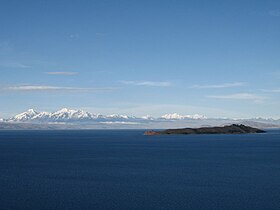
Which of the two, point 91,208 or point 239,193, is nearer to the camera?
point 91,208

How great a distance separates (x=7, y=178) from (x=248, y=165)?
51.3m

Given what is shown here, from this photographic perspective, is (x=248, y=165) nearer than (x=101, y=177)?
No

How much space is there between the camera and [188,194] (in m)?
56.6

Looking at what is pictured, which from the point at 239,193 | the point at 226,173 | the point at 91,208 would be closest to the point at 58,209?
the point at 91,208

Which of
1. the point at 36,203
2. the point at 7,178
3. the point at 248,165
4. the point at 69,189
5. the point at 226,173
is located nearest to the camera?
the point at 36,203

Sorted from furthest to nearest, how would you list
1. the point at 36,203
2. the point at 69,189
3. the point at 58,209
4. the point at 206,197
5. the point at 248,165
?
the point at 248,165, the point at 69,189, the point at 206,197, the point at 36,203, the point at 58,209

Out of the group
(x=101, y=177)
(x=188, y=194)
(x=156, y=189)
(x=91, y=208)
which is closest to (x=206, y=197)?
(x=188, y=194)

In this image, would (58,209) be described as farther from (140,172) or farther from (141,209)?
(140,172)

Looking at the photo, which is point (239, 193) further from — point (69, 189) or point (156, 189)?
point (69, 189)

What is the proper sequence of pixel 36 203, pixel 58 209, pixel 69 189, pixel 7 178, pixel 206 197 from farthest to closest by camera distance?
1. pixel 7 178
2. pixel 69 189
3. pixel 206 197
4. pixel 36 203
5. pixel 58 209

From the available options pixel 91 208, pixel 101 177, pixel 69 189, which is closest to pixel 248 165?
pixel 101 177

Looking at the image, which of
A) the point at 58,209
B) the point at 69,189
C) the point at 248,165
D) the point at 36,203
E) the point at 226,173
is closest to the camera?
the point at 58,209

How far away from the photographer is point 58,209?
47.5 meters

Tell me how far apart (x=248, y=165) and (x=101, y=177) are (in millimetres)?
36129
